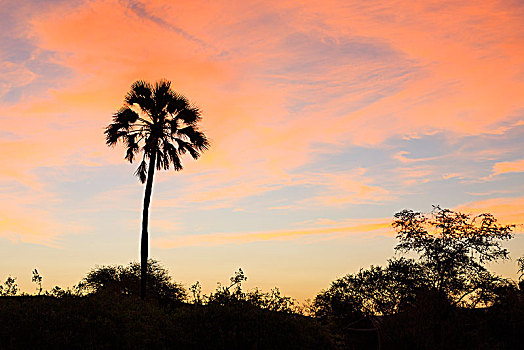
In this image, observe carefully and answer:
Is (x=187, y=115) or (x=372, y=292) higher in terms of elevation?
(x=187, y=115)

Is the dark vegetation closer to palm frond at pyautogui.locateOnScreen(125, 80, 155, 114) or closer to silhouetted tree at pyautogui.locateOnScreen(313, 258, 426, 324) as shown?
silhouetted tree at pyautogui.locateOnScreen(313, 258, 426, 324)

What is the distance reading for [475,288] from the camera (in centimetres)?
3841

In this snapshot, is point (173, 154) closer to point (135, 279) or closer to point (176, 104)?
point (176, 104)

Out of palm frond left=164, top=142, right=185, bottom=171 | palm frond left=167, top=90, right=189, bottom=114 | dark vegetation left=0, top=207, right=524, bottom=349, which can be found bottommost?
dark vegetation left=0, top=207, right=524, bottom=349

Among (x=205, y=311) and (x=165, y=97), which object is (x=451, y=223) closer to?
(x=165, y=97)

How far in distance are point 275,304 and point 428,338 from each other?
1943cm

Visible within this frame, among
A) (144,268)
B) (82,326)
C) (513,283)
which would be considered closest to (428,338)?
(513,283)

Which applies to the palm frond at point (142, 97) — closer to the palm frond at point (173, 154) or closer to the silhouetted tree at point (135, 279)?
the palm frond at point (173, 154)

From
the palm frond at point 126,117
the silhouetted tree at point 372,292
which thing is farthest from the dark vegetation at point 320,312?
the palm frond at point 126,117

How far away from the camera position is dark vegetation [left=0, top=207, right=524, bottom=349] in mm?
18041

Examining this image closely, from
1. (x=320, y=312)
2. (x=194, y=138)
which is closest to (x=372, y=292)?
(x=320, y=312)

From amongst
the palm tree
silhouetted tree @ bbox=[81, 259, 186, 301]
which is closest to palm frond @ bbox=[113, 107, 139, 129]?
the palm tree

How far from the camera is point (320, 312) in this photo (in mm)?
46375

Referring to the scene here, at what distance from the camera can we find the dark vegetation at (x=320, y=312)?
59.2ft
